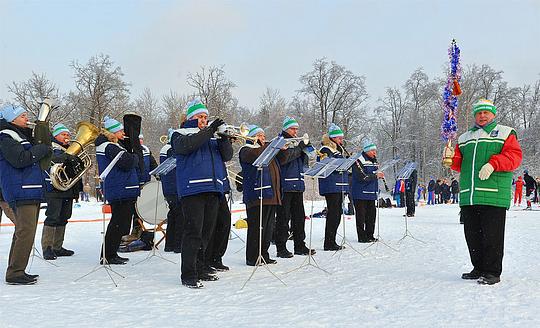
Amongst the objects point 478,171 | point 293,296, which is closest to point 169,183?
point 293,296

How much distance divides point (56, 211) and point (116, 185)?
1.61 metres

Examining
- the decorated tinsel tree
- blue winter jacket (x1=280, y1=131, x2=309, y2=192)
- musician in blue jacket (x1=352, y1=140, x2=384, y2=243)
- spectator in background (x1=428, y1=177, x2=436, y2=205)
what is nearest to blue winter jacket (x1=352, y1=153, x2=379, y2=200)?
musician in blue jacket (x1=352, y1=140, x2=384, y2=243)

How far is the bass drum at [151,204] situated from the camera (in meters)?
8.50

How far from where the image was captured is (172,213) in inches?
329

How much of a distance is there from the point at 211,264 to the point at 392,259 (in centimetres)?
268

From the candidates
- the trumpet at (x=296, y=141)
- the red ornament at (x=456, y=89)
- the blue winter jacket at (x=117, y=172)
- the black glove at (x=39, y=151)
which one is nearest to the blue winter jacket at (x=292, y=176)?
the trumpet at (x=296, y=141)

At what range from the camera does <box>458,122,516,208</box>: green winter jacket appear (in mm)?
5445

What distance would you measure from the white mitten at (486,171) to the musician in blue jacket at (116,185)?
4552mm

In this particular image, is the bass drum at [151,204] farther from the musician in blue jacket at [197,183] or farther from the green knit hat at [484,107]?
the green knit hat at [484,107]

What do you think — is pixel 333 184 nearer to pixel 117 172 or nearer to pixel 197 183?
pixel 197 183

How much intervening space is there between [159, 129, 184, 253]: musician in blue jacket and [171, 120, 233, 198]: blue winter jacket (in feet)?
7.81

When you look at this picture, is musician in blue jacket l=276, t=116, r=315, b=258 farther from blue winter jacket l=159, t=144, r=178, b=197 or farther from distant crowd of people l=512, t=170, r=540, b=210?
distant crowd of people l=512, t=170, r=540, b=210

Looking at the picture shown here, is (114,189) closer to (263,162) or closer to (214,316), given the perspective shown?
(263,162)

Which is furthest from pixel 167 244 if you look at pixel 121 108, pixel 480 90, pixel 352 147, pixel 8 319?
pixel 480 90
